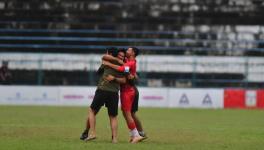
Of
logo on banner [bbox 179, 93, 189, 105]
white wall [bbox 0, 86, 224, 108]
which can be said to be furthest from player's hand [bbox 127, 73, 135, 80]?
logo on banner [bbox 179, 93, 189, 105]

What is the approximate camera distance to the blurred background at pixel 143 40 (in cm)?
3794

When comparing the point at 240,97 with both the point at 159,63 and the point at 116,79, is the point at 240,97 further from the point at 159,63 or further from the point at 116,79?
the point at 116,79

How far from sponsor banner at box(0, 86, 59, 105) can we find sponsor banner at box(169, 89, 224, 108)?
595cm

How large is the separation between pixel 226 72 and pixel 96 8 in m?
10.2

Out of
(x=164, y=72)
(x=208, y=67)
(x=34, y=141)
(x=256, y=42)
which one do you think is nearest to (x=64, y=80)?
(x=164, y=72)

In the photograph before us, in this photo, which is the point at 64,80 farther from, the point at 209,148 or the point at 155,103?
the point at 209,148

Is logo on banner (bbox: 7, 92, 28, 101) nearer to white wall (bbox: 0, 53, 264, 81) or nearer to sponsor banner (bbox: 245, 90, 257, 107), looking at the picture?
white wall (bbox: 0, 53, 264, 81)

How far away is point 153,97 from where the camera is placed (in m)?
35.3

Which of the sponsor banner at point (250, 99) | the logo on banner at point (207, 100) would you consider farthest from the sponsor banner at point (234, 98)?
the logo on banner at point (207, 100)

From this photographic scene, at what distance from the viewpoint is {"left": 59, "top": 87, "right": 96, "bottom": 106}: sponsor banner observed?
3503 cm

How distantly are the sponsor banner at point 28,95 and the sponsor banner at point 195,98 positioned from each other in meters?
5.95

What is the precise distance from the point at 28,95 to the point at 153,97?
630 cm

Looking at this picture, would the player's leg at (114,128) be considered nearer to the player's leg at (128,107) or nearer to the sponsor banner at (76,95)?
the player's leg at (128,107)

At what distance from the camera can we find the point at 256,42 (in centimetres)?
4156
